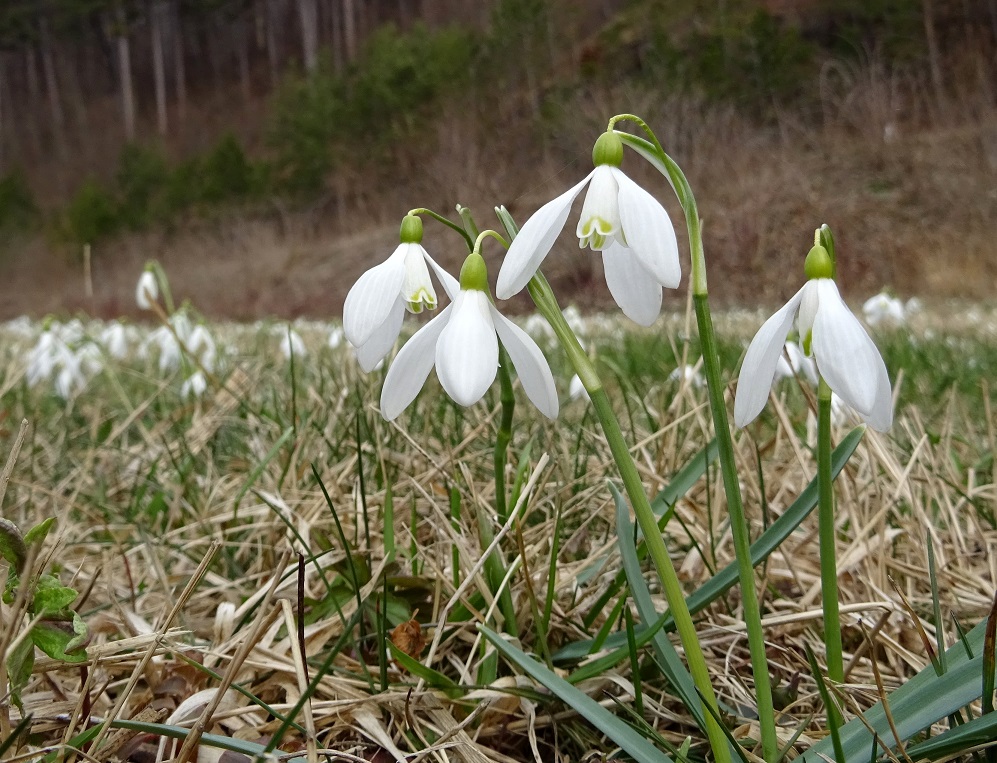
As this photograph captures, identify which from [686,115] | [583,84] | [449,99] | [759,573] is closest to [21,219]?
[449,99]

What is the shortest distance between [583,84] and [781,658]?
1842 centimetres

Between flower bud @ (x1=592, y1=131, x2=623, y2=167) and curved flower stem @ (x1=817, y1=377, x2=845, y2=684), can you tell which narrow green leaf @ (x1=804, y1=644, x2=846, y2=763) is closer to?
curved flower stem @ (x1=817, y1=377, x2=845, y2=684)

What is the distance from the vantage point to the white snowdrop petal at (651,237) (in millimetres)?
677

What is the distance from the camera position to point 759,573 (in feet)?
4.01

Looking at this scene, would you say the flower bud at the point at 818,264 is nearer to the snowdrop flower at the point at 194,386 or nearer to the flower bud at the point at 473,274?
the flower bud at the point at 473,274

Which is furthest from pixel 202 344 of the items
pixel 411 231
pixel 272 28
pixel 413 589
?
pixel 272 28

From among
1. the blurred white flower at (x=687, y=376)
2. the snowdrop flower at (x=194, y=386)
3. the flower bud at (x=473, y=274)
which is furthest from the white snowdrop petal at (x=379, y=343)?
the snowdrop flower at (x=194, y=386)

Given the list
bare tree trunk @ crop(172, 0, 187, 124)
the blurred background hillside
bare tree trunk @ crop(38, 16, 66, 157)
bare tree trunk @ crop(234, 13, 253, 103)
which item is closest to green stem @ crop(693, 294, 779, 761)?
the blurred background hillside

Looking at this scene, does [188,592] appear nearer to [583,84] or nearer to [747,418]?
[747,418]

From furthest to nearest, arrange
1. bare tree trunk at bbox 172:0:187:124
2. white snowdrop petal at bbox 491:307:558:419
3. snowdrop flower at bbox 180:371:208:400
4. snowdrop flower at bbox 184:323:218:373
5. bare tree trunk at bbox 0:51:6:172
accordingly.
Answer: bare tree trunk at bbox 172:0:187:124 < bare tree trunk at bbox 0:51:6:172 < snowdrop flower at bbox 184:323:218:373 < snowdrop flower at bbox 180:371:208:400 < white snowdrop petal at bbox 491:307:558:419

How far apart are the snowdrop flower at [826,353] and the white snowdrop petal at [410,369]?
0.29m

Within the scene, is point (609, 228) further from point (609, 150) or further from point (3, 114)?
point (3, 114)

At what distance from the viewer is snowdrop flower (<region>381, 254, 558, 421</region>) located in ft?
2.32

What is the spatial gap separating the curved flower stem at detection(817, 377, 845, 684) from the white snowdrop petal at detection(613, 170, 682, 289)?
156mm
